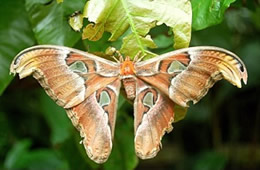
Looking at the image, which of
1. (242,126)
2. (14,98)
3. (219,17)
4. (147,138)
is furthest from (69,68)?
(242,126)

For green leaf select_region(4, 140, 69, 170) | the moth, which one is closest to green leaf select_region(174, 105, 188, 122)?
the moth

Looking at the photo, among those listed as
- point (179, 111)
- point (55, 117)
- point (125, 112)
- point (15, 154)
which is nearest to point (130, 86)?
point (179, 111)

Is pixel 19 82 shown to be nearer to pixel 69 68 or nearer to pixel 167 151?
pixel 69 68

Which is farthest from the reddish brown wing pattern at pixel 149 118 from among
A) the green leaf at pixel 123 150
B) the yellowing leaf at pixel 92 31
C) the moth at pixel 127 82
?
the green leaf at pixel 123 150

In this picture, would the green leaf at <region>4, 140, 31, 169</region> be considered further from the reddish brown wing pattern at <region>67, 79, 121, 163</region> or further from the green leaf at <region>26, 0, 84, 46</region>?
the reddish brown wing pattern at <region>67, 79, 121, 163</region>

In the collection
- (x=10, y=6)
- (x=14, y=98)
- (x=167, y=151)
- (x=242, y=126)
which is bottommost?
(x=167, y=151)

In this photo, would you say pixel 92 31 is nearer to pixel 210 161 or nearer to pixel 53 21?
pixel 53 21

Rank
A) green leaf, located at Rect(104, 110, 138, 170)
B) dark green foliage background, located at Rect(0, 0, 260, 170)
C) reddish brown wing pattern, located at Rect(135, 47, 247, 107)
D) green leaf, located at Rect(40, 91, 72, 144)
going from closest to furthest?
1. reddish brown wing pattern, located at Rect(135, 47, 247, 107)
2. dark green foliage background, located at Rect(0, 0, 260, 170)
3. green leaf, located at Rect(104, 110, 138, 170)
4. green leaf, located at Rect(40, 91, 72, 144)
